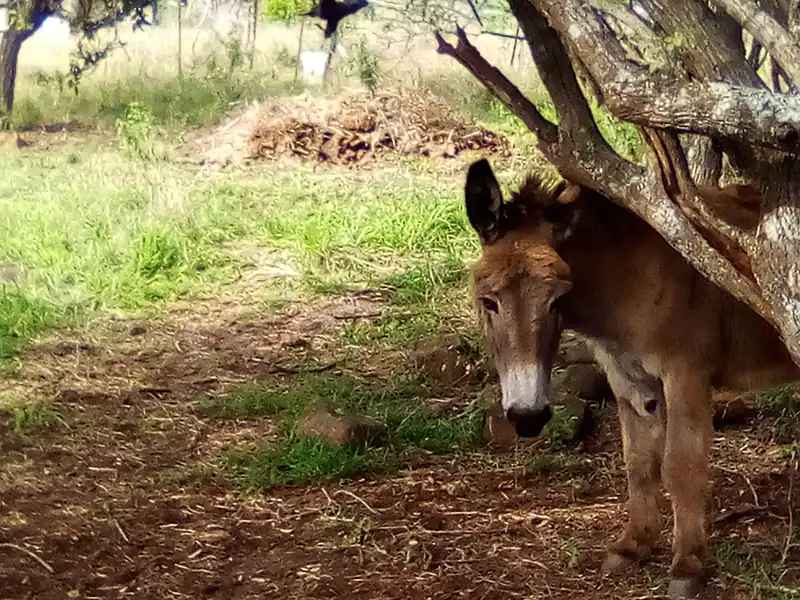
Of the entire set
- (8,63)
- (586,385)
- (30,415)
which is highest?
(8,63)

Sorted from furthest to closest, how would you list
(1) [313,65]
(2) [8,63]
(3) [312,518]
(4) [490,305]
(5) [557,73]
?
(1) [313,65]
(2) [8,63]
(3) [312,518]
(5) [557,73]
(4) [490,305]

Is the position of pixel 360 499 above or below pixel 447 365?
below

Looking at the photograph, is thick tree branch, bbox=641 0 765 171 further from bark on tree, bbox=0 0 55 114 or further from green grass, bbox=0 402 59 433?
bark on tree, bbox=0 0 55 114

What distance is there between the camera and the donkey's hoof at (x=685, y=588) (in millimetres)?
3098

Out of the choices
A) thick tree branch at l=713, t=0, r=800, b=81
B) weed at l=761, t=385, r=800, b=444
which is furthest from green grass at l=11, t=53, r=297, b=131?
thick tree branch at l=713, t=0, r=800, b=81

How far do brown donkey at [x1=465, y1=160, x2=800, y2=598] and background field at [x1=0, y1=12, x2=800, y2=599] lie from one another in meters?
0.49

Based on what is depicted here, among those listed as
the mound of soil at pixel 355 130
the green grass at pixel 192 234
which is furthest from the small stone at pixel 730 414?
the mound of soil at pixel 355 130

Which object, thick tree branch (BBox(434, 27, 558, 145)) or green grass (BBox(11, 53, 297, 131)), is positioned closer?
thick tree branch (BBox(434, 27, 558, 145))

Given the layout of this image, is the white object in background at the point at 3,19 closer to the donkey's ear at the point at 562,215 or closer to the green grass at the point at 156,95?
the green grass at the point at 156,95

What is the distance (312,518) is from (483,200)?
1.56 m

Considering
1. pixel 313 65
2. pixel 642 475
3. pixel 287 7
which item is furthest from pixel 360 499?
pixel 313 65

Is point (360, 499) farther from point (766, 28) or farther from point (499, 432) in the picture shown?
point (766, 28)

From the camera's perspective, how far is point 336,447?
13.9 feet

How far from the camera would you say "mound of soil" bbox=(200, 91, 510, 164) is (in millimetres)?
9711
